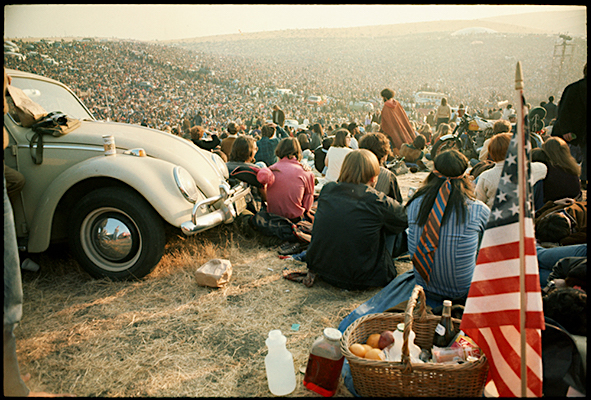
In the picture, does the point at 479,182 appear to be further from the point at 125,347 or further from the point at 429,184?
the point at 125,347

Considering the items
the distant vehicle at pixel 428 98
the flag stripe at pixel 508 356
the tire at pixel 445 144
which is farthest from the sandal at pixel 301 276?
the distant vehicle at pixel 428 98

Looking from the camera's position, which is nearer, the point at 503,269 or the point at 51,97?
the point at 503,269

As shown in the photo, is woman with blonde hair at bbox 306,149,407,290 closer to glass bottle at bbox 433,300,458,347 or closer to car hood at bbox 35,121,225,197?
glass bottle at bbox 433,300,458,347

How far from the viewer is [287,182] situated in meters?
4.84

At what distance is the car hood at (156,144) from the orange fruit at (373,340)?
8.09 feet

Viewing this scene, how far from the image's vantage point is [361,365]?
2.11m

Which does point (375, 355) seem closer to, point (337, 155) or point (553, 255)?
point (553, 255)

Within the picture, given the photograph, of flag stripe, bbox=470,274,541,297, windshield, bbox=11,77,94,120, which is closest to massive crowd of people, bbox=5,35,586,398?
flag stripe, bbox=470,274,541,297

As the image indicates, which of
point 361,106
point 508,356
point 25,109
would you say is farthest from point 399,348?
point 361,106

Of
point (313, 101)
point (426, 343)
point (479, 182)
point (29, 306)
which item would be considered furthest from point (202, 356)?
point (313, 101)

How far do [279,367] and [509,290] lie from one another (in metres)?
1.41

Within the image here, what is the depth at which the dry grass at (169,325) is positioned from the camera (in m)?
2.48

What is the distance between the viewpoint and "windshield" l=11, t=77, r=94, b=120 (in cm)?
423

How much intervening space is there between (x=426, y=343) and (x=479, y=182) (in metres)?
2.57
